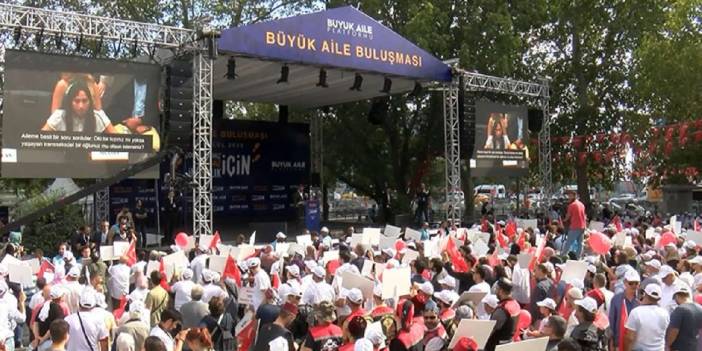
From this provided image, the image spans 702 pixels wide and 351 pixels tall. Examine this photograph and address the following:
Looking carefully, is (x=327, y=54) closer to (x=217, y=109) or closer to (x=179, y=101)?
(x=179, y=101)

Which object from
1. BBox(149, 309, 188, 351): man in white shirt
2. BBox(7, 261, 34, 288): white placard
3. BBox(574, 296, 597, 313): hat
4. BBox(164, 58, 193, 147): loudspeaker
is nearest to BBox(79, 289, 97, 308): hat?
BBox(149, 309, 188, 351): man in white shirt

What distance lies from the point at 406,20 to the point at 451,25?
170 centimetres

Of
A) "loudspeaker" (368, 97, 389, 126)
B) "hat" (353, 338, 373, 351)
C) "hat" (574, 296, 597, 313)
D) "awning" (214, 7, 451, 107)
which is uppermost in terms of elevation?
"awning" (214, 7, 451, 107)

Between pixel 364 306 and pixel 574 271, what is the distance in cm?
265

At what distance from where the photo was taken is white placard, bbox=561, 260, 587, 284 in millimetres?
8273

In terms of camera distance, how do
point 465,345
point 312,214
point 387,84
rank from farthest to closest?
point 312,214 < point 387,84 < point 465,345

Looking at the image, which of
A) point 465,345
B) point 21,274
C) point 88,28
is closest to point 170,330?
point 465,345

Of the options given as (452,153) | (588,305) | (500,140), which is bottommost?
(588,305)

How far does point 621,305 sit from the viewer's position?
6688 mm

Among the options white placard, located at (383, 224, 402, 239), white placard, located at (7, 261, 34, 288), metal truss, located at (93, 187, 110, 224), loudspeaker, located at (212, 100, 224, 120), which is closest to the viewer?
white placard, located at (7, 261, 34, 288)

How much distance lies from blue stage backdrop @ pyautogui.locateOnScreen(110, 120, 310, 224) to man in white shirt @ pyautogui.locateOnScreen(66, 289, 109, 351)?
1825 cm

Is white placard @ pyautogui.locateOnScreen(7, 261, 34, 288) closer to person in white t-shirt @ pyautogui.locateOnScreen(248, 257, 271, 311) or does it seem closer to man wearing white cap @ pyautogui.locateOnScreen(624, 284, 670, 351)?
person in white t-shirt @ pyautogui.locateOnScreen(248, 257, 271, 311)

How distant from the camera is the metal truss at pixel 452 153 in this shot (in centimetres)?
2039

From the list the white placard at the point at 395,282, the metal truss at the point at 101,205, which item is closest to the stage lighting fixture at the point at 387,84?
the metal truss at the point at 101,205
